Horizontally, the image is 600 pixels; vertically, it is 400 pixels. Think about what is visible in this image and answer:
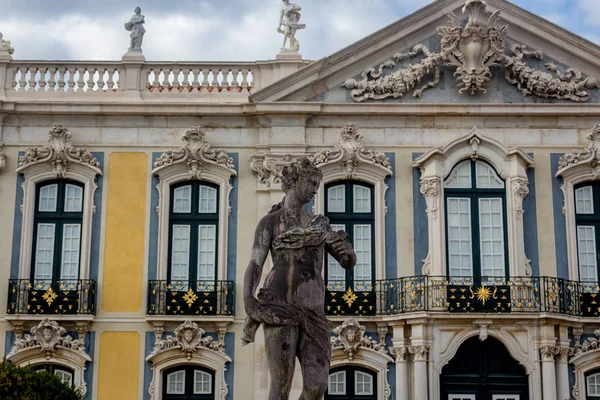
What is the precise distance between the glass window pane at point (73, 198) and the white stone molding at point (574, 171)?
10.0 meters

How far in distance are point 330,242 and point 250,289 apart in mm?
857

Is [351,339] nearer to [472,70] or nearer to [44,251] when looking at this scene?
[472,70]

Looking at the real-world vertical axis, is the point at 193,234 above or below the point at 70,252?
above

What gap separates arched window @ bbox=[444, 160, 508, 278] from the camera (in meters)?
21.0

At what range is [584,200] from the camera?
21703 millimetres

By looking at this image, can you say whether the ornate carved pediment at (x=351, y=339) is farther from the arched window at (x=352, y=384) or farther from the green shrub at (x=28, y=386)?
the green shrub at (x=28, y=386)

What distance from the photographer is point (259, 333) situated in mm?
20344

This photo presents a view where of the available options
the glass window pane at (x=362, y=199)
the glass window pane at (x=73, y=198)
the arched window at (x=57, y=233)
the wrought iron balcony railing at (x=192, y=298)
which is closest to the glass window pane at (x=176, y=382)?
the wrought iron balcony railing at (x=192, y=298)

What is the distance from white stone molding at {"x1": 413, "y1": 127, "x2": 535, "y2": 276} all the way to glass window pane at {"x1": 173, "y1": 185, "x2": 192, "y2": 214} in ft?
15.7

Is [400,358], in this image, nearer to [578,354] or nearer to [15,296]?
[578,354]

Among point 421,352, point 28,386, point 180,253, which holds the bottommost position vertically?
point 28,386

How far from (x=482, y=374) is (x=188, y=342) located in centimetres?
590

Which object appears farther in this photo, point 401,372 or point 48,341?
point 48,341

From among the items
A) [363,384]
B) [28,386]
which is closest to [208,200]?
[363,384]
